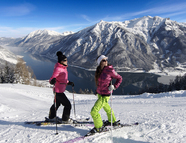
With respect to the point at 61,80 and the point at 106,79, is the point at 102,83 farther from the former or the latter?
the point at 61,80

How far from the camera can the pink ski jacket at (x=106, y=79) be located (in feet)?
11.8

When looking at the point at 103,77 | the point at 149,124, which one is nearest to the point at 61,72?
the point at 103,77

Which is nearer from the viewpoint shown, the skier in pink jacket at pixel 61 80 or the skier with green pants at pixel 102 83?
the skier with green pants at pixel 102 83

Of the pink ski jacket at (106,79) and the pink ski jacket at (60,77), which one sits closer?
the pink ski jacket at (106,79)

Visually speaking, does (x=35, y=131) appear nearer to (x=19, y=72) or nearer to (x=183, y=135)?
(x=183, y=135)

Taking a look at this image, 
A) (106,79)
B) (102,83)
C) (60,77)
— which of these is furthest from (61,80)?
(106,79)

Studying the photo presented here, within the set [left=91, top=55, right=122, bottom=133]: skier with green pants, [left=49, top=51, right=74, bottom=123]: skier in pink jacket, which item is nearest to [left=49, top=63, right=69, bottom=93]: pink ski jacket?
[left=49, top=51, right=74, bottom=123]: skier in pink jacket

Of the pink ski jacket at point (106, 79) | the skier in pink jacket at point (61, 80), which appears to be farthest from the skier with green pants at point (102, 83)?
the skier in pink jacket at point (61, 80)

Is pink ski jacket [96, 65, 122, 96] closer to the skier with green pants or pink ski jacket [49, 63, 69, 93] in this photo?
the skier with green pants

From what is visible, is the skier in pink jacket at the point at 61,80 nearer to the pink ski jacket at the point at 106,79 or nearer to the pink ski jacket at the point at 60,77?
the pink ski jacket at the point at 60,77

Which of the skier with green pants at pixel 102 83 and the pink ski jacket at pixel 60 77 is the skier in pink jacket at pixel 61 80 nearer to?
the pink ski jacket at pixel 60 77

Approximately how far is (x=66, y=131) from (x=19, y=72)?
43156 millimetres

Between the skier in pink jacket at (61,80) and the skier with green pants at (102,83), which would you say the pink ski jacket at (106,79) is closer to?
the skier with green pants at (102,83)

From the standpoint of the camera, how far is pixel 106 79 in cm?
368
